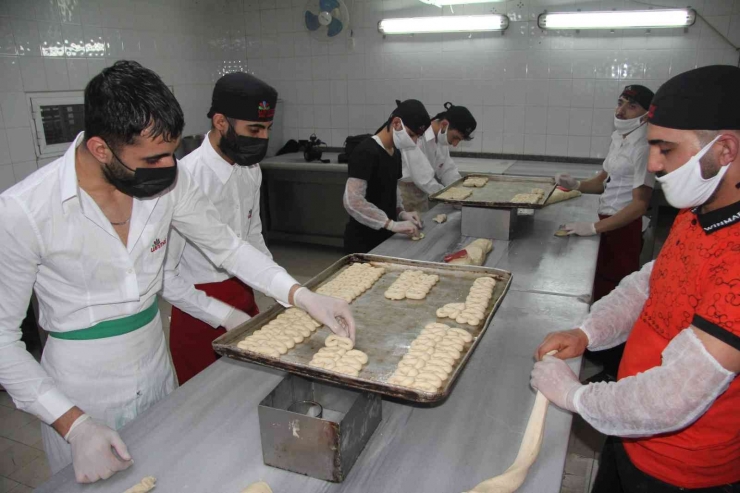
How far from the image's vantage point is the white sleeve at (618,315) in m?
1.75

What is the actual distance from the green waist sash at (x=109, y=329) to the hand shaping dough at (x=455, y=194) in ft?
6.99

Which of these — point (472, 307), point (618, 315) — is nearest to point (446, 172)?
point (472, 307)

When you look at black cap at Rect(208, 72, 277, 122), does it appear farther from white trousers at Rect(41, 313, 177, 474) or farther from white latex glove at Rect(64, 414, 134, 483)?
white latex glove at Rect(64, 414, 134, 483)

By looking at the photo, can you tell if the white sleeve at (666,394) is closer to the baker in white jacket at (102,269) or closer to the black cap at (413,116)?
the baker in white jacket at (102,269)

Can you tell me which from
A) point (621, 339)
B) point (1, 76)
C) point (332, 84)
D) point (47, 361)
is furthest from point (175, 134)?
point (332, 84)

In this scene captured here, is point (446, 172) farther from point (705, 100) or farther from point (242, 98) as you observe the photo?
point (705, 100)

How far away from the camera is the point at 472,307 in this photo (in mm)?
1866

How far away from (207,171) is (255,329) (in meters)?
0.89

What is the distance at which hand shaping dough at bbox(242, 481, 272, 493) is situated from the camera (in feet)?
3.87

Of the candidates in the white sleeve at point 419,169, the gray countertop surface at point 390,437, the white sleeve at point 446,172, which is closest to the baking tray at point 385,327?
the gray countertop surface at point 390,437

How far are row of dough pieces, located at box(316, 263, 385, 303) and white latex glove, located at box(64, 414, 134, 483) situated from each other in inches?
33.9

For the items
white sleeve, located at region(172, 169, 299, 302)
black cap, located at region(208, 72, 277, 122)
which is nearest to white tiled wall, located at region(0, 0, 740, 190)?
black cap, located at region(208, 72, 277, 122)

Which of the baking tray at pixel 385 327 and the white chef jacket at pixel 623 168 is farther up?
the white chef jacket at pixel 623 168

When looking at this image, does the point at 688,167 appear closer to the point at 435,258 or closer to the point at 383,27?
the point at 435,258
